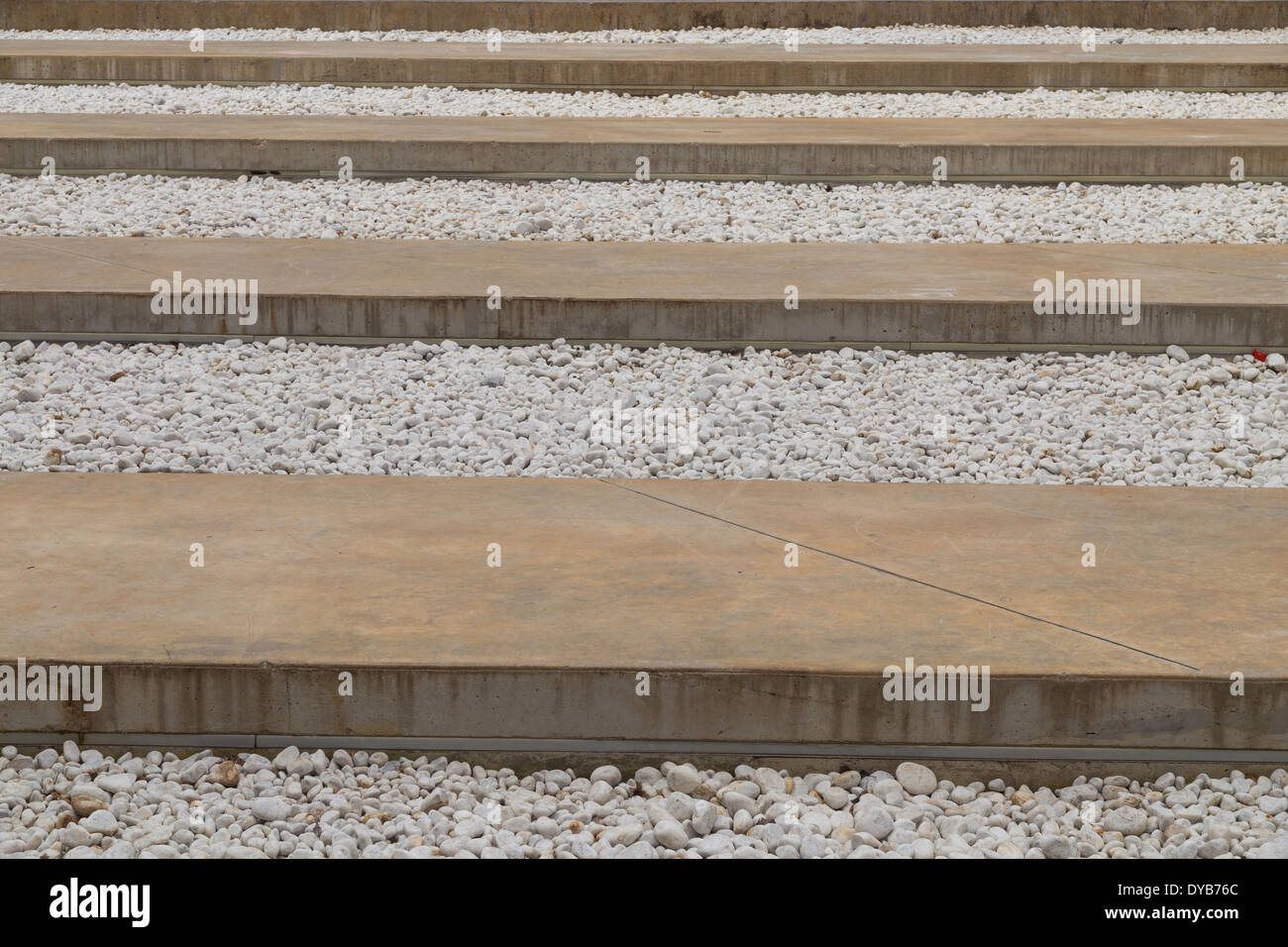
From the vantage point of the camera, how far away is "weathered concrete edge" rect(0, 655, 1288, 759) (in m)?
2.87

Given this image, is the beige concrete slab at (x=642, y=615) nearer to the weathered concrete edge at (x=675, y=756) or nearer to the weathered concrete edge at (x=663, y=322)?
the weathered concrete edge at (x=675, y=756)

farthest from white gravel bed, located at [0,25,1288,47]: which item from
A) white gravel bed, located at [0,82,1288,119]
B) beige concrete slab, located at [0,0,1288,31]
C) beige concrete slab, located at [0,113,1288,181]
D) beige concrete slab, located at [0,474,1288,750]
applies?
beige concrete slab, located at [0,474,1288,750]

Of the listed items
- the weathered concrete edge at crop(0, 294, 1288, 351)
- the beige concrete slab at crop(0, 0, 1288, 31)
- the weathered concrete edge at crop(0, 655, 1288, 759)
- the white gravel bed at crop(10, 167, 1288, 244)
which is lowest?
the weathered concrete edge at crop(0, 655, 1288, 759)

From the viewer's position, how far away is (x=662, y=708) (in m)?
2.91

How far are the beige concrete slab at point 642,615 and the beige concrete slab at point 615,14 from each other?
11925 millimetres

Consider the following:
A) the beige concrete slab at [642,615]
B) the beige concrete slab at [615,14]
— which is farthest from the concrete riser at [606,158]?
the beige concrete slab at [615,14]

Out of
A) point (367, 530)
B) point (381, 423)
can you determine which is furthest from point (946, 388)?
point (367, 530)

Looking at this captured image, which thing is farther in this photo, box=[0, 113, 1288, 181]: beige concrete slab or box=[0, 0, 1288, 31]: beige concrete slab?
box=[0, 0, 1288, 31]: beige concrete slab

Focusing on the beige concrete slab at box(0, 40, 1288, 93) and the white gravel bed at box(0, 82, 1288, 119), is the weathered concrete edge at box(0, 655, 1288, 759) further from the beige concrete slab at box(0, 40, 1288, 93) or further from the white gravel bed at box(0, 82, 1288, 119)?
the beige concrete slab at box(0, 40, 1288, 93)

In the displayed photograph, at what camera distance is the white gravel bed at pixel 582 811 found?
2645mm

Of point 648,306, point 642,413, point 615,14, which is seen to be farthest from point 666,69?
point 642,413

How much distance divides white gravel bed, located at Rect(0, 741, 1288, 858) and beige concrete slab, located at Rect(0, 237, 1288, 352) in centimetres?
292

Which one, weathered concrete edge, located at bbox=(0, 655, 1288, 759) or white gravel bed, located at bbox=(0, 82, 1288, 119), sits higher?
white gravel bed, located at bbox=(0, 82, 1288, 119)
